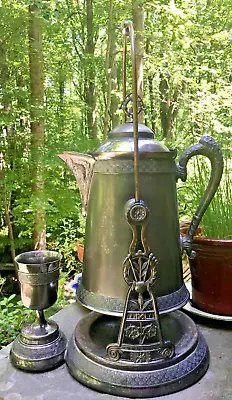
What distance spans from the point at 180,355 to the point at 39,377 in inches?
11.4

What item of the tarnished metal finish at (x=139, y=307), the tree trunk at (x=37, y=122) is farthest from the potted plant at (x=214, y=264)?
the tree trunk at (x=37, y=122)

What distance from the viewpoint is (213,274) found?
914 millimetres

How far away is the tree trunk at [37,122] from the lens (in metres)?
2.99

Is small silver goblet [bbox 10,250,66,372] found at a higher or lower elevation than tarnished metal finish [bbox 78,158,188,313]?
lower

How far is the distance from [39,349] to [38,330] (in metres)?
0.04

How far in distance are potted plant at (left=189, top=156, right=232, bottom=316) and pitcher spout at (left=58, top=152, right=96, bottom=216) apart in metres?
0.32

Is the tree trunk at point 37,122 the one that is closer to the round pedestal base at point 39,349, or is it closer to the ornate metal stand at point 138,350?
the round pedestal base at point 39,349

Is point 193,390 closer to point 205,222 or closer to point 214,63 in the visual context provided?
point 205,222

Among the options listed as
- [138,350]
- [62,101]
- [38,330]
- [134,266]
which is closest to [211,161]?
[134,266]

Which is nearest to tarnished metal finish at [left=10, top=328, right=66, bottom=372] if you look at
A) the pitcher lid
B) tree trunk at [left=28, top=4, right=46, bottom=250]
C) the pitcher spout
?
the pitcher spout

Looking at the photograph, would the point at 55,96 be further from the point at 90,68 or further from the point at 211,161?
the point at 211,161

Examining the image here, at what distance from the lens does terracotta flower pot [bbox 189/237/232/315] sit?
0.89 metres

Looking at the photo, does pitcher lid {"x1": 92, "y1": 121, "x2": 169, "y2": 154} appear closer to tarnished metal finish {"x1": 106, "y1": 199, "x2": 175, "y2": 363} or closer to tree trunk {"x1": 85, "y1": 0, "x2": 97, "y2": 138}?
tarnished metal finish {"x1": 106, "y1": 199, "x2": 175, "y2": 363}

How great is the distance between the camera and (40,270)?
29.9 inches
